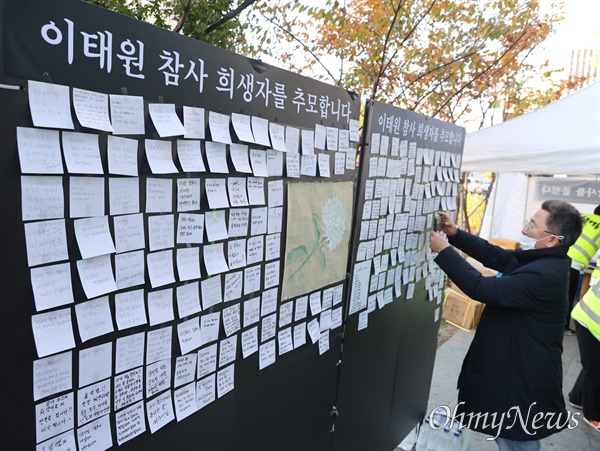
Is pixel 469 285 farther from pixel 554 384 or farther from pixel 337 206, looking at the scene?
pixel 337 206

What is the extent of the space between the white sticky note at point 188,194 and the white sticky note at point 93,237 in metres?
0.24

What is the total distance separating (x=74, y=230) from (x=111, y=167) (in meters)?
0.19

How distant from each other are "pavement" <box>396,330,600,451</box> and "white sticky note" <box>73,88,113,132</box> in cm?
323

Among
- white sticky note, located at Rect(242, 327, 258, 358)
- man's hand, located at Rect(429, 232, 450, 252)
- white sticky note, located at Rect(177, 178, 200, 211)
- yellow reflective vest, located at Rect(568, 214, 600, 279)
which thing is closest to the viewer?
white sticky note, located at Rect(177, 178, 200, 211)

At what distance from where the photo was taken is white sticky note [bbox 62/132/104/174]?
103 centimetres

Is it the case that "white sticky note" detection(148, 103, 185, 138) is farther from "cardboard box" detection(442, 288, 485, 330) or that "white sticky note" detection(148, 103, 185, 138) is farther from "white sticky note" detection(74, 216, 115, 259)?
"cardboard box" detection(442, 288, 485, 330)

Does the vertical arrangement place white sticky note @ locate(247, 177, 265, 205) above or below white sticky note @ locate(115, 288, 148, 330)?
above

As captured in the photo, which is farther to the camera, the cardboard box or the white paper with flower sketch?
the cardboard box

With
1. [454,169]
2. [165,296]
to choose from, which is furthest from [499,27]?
[165,296]

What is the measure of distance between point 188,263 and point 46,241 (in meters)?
0.44

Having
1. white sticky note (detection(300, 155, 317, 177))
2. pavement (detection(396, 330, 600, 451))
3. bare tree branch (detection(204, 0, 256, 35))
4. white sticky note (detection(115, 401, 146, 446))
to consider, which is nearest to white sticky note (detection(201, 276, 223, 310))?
white sticky note (detection(115, 401, 146, 446))

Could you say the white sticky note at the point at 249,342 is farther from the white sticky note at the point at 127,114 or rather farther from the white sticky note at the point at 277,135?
the white sticky note at the point at 127,114

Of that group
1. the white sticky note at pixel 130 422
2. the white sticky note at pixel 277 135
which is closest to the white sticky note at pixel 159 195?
the white sticky note at pixel 277 135

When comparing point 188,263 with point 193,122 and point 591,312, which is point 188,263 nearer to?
point 193,122
